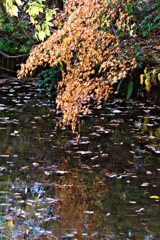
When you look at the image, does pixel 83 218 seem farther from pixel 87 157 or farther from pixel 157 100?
pixel 157 100

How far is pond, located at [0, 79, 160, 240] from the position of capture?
2738 mm

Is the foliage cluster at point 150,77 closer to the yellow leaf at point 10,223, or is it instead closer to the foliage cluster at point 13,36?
the foliage cluster at point 13,36

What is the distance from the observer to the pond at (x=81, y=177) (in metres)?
2.74

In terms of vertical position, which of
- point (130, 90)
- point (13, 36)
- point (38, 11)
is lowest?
point (130, 90)

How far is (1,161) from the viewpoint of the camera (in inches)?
165

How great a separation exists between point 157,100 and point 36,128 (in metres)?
3.80

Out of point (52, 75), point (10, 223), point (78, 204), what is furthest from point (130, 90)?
point (10, 223)

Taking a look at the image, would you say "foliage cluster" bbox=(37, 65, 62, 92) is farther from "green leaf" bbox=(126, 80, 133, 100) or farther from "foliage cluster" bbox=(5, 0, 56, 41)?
"foliage cluster" bbox=(5, 0, 56, 41)

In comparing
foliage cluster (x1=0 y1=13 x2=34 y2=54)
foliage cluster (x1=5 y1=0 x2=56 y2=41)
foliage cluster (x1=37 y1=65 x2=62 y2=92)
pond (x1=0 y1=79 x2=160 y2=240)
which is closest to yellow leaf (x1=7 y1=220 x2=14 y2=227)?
pond (x1=0 y1=79 x2=160 y2=240)

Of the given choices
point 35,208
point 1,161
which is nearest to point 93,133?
point 1,161

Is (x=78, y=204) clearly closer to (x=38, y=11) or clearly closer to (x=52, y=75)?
(x=38, y=11)

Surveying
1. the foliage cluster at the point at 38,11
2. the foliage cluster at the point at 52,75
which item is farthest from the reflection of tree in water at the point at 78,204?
the foliage cluster at the point at 52,75

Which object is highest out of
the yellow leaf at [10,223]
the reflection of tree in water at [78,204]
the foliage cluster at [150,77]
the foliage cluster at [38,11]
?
the foliage cluster at [38,11]

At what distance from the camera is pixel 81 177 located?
3.82 meters
